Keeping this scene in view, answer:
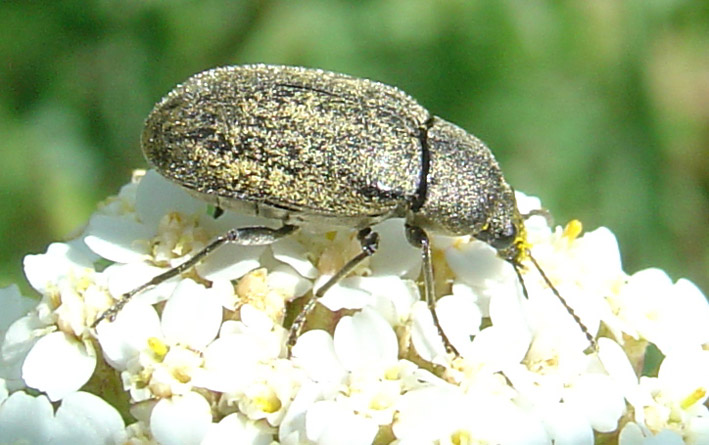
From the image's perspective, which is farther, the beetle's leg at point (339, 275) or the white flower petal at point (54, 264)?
the white flower petal at point (54, 264)

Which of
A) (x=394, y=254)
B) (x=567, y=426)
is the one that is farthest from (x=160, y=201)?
(x=567, y=426)

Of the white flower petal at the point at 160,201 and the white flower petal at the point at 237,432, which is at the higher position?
the white flower petal at the point at 160,201

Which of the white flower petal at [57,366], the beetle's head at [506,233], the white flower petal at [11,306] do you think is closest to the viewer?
the white flower petal at [57,366]

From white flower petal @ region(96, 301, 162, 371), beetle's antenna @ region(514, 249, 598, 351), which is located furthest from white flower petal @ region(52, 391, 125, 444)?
beetle's antenna @ region(514, 249, 598, 351)

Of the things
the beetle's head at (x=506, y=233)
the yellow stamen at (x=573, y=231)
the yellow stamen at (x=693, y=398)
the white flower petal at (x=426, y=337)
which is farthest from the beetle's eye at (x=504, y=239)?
the yellow stamen at (x=693, y=398)

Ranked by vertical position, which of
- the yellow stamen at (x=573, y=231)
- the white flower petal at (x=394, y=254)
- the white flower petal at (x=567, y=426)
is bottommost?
the white flower petal at (x=567, y=426)

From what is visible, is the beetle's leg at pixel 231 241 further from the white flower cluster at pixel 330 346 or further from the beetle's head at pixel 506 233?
the beetle's head at pixel 506 233
